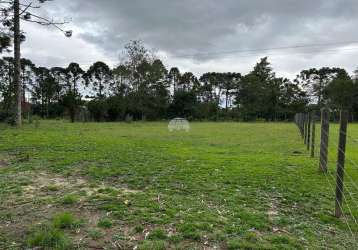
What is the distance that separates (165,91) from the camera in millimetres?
43562

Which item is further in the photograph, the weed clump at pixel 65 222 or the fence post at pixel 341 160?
the fence post at pixel 341 160

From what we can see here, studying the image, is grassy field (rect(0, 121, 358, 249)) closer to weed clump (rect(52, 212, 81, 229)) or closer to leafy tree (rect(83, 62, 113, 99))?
weed clump (rect(52, 212, 81, 229))

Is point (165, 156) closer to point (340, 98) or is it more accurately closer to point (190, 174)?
point (190, 174)

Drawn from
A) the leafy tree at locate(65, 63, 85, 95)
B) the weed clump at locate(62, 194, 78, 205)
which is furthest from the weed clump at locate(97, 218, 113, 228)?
the leafy tree at locate(65, 63, 85, 95)

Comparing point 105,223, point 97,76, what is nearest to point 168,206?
point 105,223

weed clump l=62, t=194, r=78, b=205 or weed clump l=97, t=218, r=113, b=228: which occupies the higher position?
weed clump l=62, t=194, r=78, b=205

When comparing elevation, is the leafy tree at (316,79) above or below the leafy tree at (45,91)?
above

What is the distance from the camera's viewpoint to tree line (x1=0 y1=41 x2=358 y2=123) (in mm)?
37406

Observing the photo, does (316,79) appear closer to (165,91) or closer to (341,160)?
(165,91)

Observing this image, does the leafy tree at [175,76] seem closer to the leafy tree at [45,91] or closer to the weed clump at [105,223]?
the leafy tree at [45,91]

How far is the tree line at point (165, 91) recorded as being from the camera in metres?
37.4

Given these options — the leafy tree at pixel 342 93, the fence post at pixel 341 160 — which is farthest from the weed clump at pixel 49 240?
the leafy tree at pixel 342 93

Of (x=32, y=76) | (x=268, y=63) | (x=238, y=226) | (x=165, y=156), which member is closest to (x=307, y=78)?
(x=268, y=63)

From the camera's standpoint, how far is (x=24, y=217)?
11.0 ft
